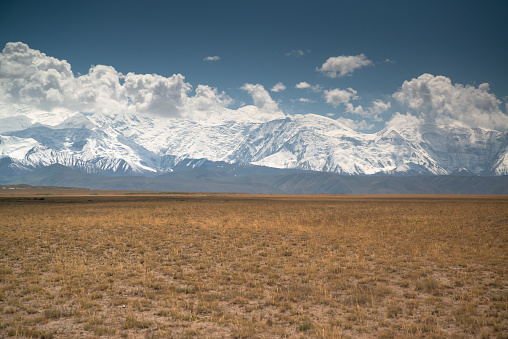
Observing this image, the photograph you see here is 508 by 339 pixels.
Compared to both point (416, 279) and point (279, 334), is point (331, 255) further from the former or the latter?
point (279, 334)

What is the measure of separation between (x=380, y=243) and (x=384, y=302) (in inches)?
592

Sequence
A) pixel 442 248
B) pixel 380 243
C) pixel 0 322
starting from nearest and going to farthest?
pixel 0 322
pixel 442 248
pixel 380 243

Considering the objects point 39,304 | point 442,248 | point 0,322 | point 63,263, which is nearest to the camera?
point 0,322

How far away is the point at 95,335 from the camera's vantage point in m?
11.2

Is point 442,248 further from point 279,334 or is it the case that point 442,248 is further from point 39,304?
point 39,304

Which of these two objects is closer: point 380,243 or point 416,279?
point 416,279

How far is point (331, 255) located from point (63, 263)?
55.3 ft

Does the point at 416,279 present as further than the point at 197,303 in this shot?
Yes

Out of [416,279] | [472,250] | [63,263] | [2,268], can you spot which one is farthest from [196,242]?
[472,250]

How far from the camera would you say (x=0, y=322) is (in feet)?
39.5

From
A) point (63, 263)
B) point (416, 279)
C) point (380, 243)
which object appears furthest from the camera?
point (380, 243)

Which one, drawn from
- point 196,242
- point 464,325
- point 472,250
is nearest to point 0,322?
point 464,325

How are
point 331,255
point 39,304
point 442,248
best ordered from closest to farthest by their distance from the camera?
point 39,304 < point 331,255 < point 442,248

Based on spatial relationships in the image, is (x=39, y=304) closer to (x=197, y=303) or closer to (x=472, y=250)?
(x=197, y=303)
